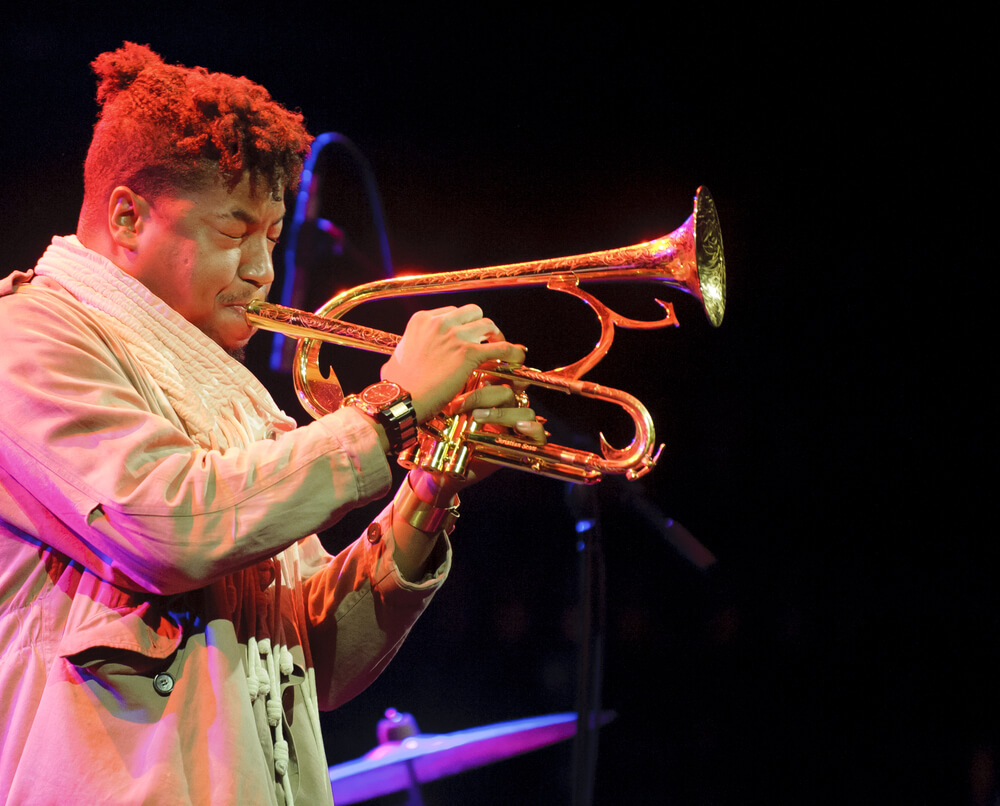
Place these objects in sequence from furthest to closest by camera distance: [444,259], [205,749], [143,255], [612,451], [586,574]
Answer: [444,259]
[586,574]
[612,451]
[143,255]
[205,749]

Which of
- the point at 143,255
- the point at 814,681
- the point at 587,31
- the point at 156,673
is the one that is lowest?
the point at 814,681

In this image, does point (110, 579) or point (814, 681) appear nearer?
point (110, 579)

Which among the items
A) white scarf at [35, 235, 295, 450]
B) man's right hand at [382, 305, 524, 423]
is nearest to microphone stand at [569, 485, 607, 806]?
man's right hand at [382, 305, 524, 423]

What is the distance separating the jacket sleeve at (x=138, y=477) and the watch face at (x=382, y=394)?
4cm

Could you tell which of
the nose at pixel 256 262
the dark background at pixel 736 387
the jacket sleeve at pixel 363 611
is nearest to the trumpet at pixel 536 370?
the nose at pixel 256 262

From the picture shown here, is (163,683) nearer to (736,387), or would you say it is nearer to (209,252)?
(209,252)

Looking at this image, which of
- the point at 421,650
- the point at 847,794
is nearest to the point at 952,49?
the point at 847,794

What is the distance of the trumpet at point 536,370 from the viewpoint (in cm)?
167

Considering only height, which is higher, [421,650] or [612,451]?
[612,451]

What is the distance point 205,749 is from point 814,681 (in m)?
2.89

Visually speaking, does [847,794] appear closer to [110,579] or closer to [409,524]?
[409,524]

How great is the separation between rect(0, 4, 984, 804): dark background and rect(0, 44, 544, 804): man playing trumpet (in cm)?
158

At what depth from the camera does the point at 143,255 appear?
1628 millimetres

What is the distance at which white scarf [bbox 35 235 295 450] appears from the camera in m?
1.49
